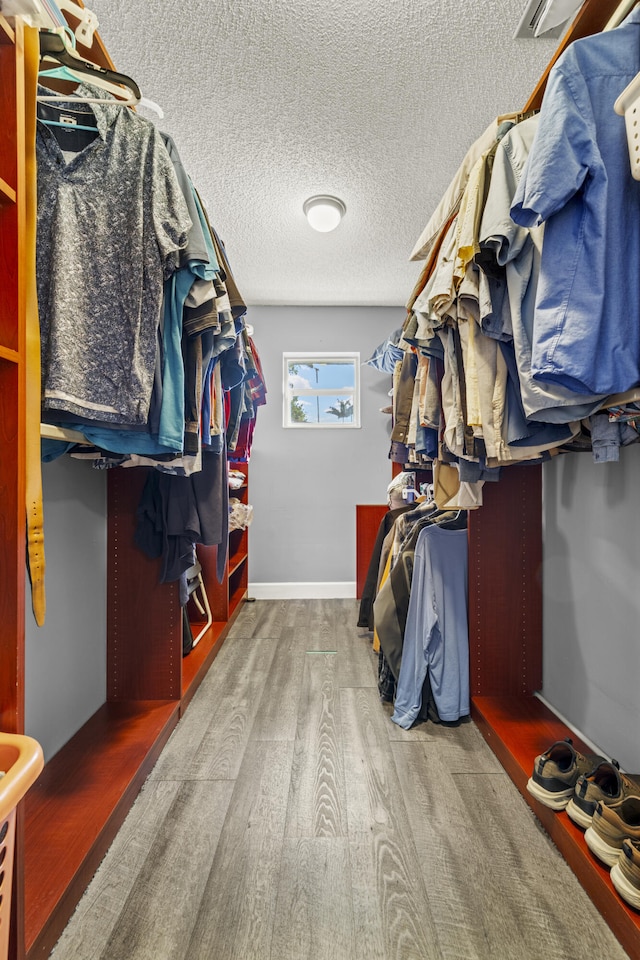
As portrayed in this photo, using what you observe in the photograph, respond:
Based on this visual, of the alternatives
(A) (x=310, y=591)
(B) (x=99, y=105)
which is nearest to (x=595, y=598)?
(B) (x=99, y=105)

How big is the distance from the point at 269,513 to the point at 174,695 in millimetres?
2389

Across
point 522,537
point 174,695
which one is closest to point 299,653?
point 174,695

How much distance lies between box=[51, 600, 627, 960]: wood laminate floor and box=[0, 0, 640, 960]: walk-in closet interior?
43 millimetres

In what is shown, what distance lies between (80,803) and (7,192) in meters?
1.51

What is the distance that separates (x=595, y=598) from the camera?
5.50ft

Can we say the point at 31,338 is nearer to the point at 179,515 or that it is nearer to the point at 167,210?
Answer: the point at 167,210

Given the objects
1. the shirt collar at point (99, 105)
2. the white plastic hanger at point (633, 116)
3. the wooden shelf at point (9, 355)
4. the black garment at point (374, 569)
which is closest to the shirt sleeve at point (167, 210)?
the shirt collar at point (99, 105)

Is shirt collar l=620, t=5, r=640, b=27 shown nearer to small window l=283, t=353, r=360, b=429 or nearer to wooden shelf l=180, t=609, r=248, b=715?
wooden shelf l=180, t=609, r=248, b=715

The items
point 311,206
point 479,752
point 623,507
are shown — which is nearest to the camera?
point 623,507

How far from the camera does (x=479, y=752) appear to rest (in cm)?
181

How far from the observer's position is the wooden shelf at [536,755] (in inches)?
41.6

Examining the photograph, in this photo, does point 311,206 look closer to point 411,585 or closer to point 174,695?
point 411,585

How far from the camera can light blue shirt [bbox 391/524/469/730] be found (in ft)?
6.61

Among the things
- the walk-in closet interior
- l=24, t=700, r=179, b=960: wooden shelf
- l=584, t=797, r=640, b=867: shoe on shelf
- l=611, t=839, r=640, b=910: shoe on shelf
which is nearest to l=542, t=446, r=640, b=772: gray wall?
the walk-in closet interior
